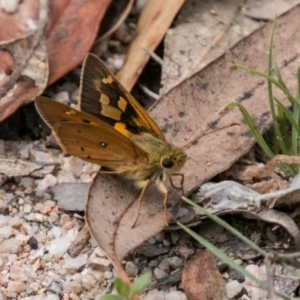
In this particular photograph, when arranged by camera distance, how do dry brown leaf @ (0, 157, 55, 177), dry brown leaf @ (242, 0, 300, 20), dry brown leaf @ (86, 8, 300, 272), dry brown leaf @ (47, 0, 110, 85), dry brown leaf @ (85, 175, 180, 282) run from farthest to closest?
dry brown leaf @ (242, 0, 300, 20) → dry brown leaf @ (47, 0, 110, 85) → dry brown leaf @ (0, 157, 55, 177) → dry brown leaf @ (86, 8, 300, 272) → dry brown leaf @ (85, 175, 180, 282)

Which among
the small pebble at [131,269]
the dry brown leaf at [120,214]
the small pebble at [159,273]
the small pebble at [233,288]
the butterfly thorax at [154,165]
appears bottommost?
the small pebble at [131,269]

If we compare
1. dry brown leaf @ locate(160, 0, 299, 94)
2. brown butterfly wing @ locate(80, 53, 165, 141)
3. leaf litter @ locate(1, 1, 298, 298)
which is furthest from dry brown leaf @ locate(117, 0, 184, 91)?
brown butterfly wing @ locate(80, 53, 165, 141)

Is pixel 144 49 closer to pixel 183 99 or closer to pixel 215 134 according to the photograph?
pixel 183 99

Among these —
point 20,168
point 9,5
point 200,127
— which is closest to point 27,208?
point 20,168

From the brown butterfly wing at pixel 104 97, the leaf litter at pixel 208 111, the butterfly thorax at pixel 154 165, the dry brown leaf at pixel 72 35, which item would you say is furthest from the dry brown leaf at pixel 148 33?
the butterfly thorax at pixel 154 165

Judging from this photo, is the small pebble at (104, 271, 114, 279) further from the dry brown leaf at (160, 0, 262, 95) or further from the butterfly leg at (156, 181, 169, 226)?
the dry brown leaf at (160, 0, 262, 95)

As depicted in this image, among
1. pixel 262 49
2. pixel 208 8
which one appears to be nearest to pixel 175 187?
pixel 262 49

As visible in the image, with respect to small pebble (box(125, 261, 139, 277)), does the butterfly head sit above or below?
above

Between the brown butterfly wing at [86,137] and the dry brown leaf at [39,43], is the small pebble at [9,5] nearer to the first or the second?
the dry brown leaf at [39,43]

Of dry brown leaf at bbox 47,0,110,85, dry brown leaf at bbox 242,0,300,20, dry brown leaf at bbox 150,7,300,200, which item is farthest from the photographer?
dry brown leaf at bbox 242,0,300,20
